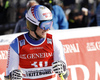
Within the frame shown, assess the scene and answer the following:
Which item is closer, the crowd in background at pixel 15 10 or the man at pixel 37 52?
the man at pixel 37 52

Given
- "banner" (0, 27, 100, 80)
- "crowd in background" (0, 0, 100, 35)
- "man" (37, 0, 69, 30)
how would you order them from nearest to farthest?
"banner" (0, 27, 100, 80)
"man" (37, 0, 69, 30)
"crowd in background" (0, 0, 100, 35)

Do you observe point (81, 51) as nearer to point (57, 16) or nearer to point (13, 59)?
point (57, 16)

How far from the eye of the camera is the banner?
4812 mm

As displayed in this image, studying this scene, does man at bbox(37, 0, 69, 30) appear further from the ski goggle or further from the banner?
the ski goggle

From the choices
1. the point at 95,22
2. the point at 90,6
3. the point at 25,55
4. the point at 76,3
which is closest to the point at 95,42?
the point at 25,55

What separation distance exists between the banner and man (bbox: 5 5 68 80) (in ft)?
4.55

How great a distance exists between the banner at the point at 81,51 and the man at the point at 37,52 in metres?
1.39

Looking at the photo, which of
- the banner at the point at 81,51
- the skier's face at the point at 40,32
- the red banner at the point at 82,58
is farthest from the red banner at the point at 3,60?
the skier's face at the point at 40,32

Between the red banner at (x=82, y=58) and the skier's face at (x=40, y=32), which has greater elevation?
the skier's face at (x=40, y=32)

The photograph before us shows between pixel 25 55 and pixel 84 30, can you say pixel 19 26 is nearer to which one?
pixel 84 30

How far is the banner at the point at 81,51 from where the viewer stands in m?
4.81

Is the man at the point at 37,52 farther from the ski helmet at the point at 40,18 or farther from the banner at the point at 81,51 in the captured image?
the banner at the point at 81,51

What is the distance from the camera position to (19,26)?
5.80m

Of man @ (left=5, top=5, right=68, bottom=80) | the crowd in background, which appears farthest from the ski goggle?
the crowd in background
